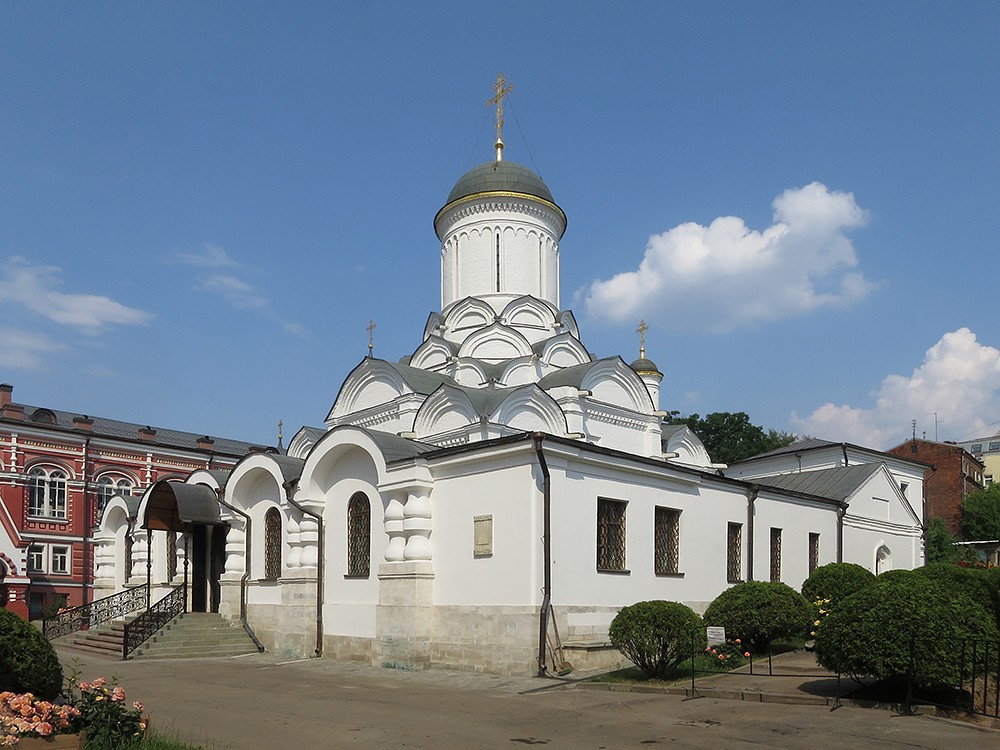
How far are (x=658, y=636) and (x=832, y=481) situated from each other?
1362 centimetres

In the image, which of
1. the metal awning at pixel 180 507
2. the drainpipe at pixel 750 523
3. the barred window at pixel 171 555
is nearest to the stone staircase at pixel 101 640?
the barred window at pixel 171 555

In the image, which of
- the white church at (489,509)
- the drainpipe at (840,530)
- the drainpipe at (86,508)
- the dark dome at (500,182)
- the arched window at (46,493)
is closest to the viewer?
the white church at (489,509)

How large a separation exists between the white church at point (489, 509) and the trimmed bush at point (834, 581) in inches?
54.7

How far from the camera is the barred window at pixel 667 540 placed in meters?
17.5

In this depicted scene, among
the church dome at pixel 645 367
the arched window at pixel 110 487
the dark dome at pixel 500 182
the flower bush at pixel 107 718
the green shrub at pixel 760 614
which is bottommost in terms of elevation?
the green shrub at pixel 760 614

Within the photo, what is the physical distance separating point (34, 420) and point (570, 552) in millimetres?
27532

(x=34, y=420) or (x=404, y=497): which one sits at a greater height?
(x=34, y=420)

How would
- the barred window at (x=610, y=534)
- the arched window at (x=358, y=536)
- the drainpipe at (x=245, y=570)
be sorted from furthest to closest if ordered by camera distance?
1. the drainpipe at (x=245, y=570)
2. the arched window at (x=358, y=536)
3. the barred window at (x=610, y=534)

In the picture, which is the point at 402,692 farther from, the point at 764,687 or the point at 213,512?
the point at 213,512

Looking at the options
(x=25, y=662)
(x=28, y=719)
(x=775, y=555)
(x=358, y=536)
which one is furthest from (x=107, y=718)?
(x=775, y=555)

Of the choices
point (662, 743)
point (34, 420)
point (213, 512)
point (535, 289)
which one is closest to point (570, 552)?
point (662, 743)

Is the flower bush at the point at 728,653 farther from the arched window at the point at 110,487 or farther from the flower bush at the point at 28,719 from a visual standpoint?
the arched window at the point at 110,487

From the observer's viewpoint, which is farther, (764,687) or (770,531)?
(770,531)

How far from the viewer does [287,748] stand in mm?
9164
